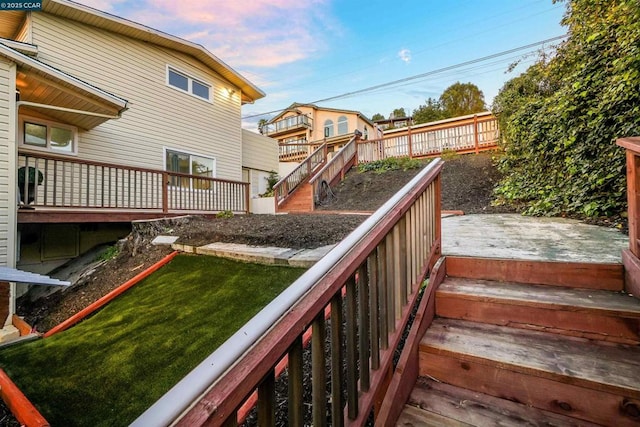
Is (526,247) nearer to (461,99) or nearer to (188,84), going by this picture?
(188,84)

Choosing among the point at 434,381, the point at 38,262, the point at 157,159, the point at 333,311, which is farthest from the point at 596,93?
the point at 38,262

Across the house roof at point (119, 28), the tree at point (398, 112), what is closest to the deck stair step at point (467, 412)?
the house roof at point (119, 28)

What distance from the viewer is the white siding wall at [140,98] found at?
666 cm

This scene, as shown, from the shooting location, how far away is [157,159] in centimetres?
822

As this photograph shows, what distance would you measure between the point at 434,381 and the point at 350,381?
76 cm

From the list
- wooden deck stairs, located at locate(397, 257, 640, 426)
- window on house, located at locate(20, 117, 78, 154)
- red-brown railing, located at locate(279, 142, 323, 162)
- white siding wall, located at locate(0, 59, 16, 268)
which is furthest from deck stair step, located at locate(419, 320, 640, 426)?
red-brown railing, located at locate(279, 142, 323, 162)

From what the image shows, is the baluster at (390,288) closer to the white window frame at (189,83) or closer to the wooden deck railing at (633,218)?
the wooden deck railing at (633,218)

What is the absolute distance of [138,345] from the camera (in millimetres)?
2688

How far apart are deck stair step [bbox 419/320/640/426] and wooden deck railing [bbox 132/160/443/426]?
371mm

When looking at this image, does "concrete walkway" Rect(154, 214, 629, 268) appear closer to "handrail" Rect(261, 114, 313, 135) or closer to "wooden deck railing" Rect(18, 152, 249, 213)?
"wooden deck railing" Rect(18, 152, 249, 213)

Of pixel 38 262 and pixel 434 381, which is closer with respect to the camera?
pixel 434 381

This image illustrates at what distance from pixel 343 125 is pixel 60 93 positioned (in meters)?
21.4

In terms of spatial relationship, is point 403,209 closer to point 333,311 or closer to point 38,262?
point 333,311

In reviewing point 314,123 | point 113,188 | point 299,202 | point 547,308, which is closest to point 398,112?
point 314,123
